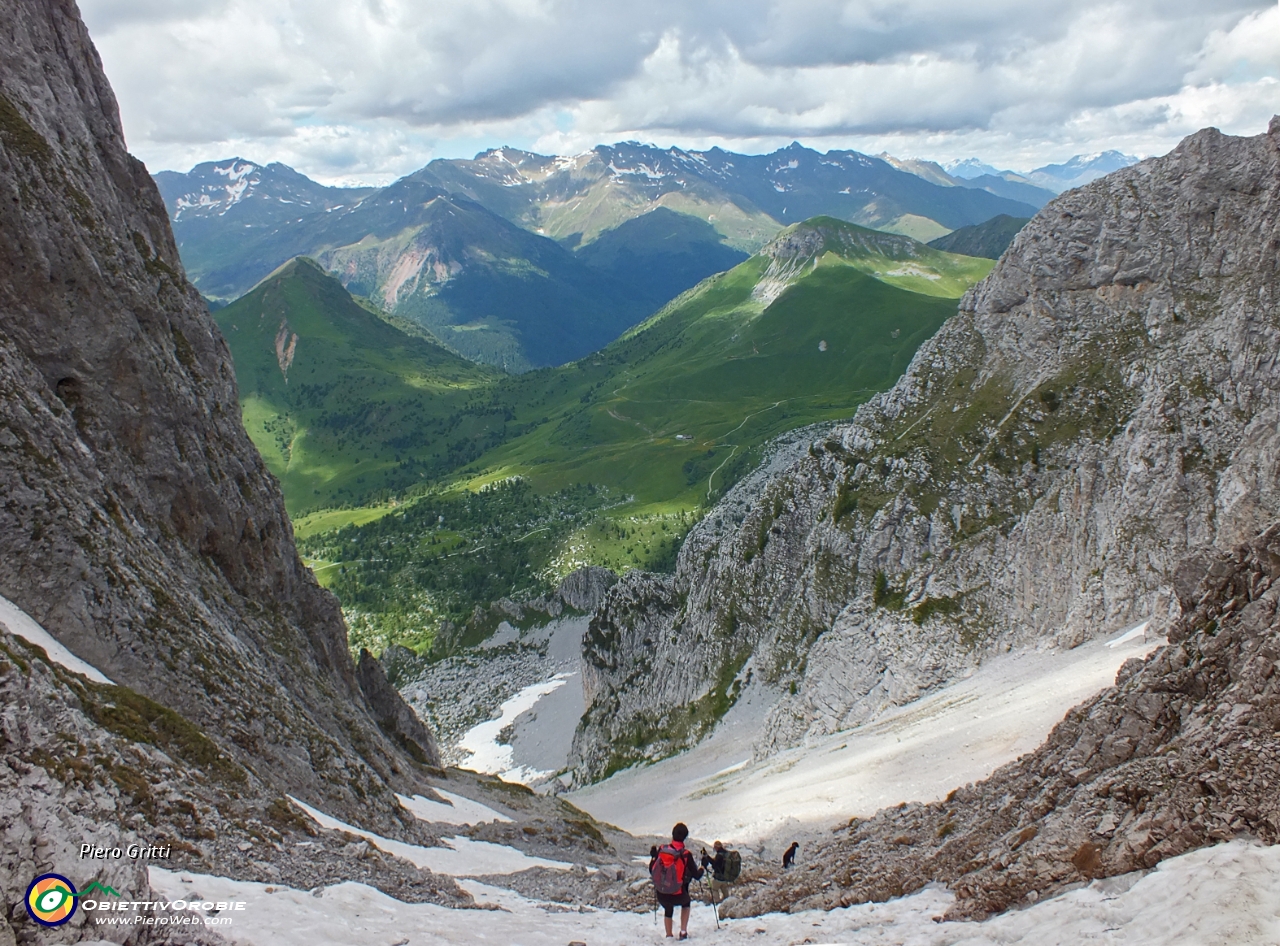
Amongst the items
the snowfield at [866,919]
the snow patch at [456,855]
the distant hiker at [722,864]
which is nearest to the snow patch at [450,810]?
the snow patch at [456,855]

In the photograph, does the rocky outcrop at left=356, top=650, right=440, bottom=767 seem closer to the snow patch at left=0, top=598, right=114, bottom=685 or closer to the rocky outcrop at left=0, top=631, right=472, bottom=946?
the rocky outcrop at left=0, top=631, right=472, bottom=946

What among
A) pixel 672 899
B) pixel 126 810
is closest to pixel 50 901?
pixel 126 810

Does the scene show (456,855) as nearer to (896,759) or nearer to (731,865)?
(731,865)

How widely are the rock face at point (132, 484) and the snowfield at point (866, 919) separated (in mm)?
4695

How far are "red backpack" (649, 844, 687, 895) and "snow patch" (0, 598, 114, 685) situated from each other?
2179cm

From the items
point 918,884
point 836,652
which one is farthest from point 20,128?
point 836,652

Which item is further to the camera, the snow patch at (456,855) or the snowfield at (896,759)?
the snowfield at (896,759)

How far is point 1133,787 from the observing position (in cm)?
1945

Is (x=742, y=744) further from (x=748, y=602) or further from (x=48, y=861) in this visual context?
(x=48, y=861)

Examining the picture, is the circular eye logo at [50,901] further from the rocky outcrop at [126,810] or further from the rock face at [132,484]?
the rock face at [132,484]

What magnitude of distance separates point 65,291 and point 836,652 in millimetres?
69995

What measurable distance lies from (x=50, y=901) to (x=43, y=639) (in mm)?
18844

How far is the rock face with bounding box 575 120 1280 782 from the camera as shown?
67438 mm

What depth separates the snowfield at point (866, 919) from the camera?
1455 centimetres
